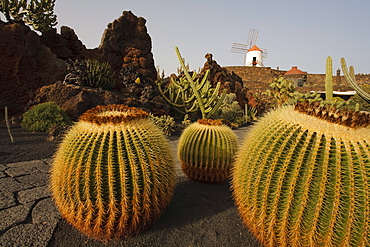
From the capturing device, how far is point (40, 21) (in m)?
11.7

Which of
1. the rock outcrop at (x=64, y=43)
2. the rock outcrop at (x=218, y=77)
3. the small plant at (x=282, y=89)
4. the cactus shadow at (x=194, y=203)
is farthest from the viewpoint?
the rock outcrop at (x=218, y=77)

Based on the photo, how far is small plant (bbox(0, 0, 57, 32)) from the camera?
1105 centimetres

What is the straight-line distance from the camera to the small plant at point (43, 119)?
291 inches

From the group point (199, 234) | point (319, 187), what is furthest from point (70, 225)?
point (319, 187)

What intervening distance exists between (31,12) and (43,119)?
24.0 ft

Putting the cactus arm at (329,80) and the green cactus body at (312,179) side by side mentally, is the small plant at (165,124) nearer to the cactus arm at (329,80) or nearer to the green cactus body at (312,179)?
the cactus arm at (329,80)

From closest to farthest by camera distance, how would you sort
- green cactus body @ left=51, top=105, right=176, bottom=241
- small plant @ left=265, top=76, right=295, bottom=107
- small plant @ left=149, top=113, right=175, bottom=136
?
green cactus body @ left=51, top=105, right=176, bottom=241 → small plant @ left=149, top=113, right=175, bottom=136 → small plant @ left=265, top=76, right=295, bottom=107

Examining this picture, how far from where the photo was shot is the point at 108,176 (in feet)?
6.82

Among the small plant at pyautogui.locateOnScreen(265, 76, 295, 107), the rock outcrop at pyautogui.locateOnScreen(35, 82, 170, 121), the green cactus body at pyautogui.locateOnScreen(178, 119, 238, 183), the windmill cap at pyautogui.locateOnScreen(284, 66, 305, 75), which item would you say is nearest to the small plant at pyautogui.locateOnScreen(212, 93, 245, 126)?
the small plant at pyautogui.locateOnScreen(265, 76, 295, 107)

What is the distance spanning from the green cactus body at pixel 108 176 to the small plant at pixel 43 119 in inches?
233

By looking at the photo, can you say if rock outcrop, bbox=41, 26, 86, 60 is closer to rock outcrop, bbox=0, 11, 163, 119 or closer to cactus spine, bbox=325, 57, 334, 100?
rock outcrop, bbox=0, 11, 163, 119

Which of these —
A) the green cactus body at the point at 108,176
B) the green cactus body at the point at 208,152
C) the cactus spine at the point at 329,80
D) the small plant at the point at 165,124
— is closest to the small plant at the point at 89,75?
the small plant at the point at 165,124

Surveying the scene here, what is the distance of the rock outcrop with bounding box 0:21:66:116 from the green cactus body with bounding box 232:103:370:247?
10206mm

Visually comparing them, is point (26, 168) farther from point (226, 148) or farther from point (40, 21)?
point (40, 21)
